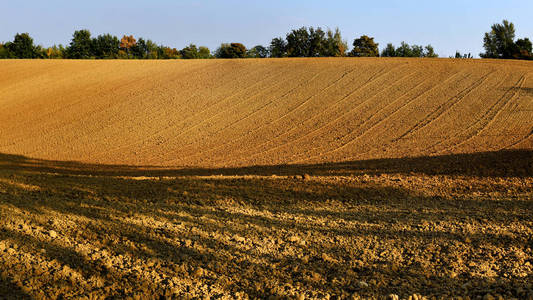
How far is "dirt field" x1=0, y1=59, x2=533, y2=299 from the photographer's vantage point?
4.15 meters

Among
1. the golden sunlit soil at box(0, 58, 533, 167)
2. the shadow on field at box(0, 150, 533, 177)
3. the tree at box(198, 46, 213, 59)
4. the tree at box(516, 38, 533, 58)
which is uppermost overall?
the tree at box(198, 46, 213, 59)

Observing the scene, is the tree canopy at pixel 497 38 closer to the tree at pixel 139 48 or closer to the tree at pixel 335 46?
the tree at pixel 335 46

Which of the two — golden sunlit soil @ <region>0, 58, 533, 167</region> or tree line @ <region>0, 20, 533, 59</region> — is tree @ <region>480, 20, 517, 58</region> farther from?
golden sunlit soil @ <region>0, 58, 533, 167</region>

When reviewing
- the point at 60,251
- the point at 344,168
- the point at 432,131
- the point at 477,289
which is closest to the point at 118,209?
the point at 60,251

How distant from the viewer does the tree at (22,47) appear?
180ft

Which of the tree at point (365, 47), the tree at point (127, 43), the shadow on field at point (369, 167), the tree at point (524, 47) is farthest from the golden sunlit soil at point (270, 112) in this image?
the tree at point (127, 43)

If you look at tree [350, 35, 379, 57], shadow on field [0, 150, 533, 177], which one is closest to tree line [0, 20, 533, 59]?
tree [350, 35, 379, 57]

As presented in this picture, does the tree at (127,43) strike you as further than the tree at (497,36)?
Yes

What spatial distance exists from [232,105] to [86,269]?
748 inches

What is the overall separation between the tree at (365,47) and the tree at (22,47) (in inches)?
1623

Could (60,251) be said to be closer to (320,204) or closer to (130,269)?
(130,269)

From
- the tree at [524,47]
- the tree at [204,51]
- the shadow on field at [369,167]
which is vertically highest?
the tree at [204,51]

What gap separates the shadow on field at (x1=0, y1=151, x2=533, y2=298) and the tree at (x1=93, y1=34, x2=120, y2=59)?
5406cm

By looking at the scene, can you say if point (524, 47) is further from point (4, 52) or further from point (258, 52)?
point (4, 52)
